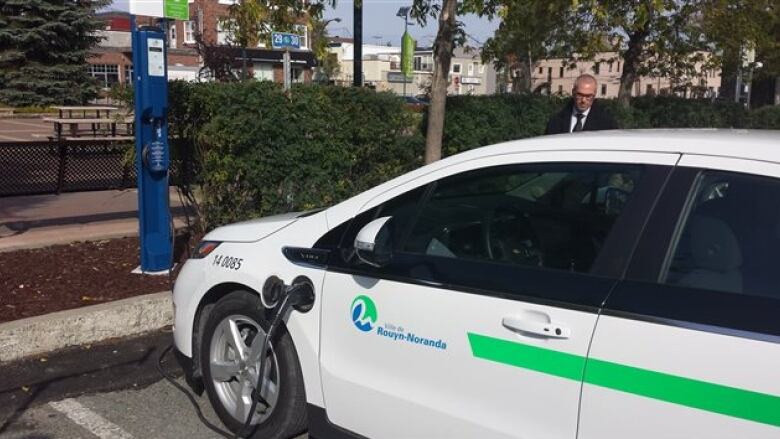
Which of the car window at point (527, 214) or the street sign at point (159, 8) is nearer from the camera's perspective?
the car window at point (527, 214)

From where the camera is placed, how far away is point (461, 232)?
321 cm

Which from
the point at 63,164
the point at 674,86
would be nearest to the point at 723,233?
the point at 63,164

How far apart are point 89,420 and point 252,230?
1405mm

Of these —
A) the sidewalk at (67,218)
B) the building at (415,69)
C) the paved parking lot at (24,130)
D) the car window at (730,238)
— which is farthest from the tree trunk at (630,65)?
the building at (415,69)

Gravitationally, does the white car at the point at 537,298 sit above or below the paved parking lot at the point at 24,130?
above

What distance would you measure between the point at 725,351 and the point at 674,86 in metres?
18.2

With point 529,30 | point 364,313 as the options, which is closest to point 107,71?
point 529,30

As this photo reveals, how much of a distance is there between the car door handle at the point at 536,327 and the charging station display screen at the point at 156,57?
14.2 ft

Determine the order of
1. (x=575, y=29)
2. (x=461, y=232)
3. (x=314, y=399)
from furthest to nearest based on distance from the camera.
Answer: (x=575, y=29) < (x=314, y=399) < (x=461, y=232)

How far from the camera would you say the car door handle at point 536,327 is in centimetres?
260

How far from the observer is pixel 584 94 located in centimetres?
632

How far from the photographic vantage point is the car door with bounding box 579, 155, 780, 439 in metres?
2.23

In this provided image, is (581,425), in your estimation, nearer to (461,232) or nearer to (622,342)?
(622,342)

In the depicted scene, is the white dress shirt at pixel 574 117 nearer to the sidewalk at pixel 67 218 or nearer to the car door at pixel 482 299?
the car door at pixel 482 299
